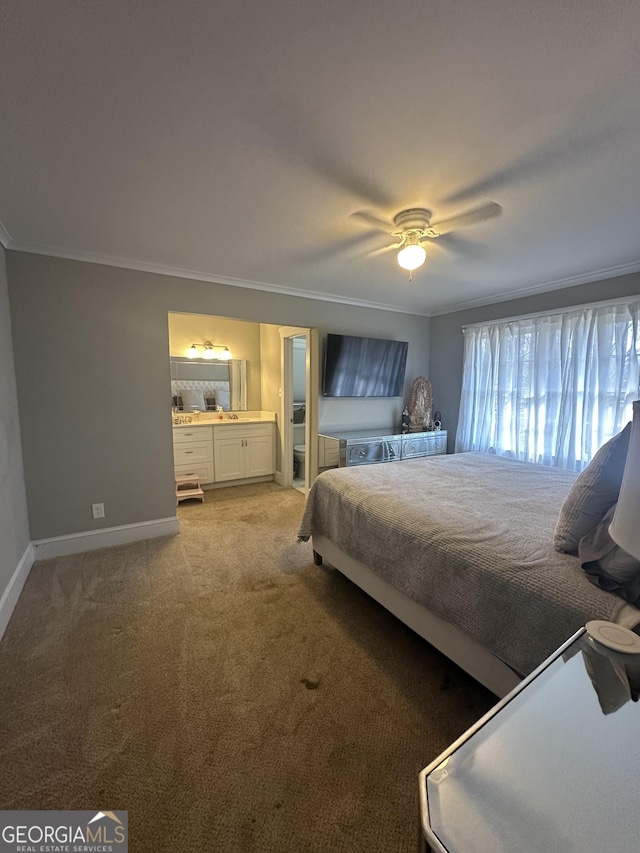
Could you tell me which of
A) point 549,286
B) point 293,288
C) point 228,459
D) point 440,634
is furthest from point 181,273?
point 549,286

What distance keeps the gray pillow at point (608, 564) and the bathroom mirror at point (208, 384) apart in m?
4.62

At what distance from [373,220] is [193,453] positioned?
3.45 metres

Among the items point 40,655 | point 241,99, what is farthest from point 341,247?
point 40,655

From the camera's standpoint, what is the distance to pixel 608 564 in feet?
3.94

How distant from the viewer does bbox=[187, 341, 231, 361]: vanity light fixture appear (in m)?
4.92

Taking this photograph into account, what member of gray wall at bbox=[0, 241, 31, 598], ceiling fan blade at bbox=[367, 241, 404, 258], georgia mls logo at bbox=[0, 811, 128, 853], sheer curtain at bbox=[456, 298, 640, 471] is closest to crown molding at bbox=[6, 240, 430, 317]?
gray wall at bbox=[0, 241, 31, 598]

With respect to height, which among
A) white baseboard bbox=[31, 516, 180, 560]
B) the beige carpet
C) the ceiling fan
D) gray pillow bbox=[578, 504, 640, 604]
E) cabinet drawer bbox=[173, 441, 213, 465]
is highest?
the ceiling fan

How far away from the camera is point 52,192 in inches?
73.5

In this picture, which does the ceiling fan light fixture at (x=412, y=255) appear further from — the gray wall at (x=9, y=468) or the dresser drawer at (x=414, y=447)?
the gray wall at (x=9, y=468)

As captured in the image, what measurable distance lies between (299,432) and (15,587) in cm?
361

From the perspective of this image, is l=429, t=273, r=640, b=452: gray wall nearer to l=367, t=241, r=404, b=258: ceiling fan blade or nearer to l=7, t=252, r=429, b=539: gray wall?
l=367, t=241, r=404, b=258: ceiling fan blade

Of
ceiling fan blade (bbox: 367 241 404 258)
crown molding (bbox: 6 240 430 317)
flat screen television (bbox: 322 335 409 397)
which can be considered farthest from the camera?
flat screen television (bbox: 322 335 409 397)

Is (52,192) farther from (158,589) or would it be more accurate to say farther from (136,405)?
(158,589)

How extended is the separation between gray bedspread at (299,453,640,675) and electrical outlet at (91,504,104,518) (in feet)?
5.88
